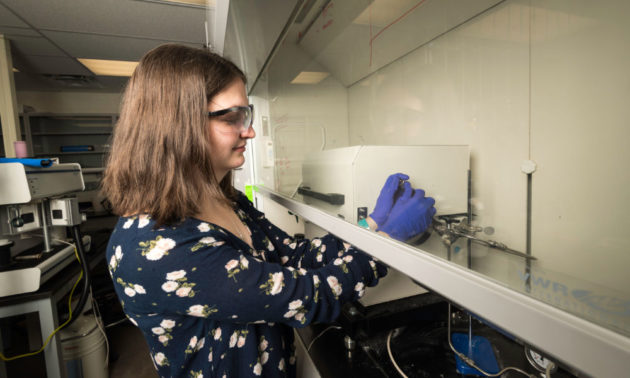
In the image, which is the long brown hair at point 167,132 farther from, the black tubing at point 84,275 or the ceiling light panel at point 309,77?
the black tubing at point 84,275

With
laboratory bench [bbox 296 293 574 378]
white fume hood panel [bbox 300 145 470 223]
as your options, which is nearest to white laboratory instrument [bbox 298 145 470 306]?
white fume hood panel [bbox 300 145 470 223]

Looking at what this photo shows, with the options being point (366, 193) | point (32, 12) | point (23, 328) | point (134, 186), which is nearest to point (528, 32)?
point (366, 193)

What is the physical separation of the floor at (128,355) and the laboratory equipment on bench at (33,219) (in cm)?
85

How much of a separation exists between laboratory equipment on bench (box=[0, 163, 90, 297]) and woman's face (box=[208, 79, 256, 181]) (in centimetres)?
120

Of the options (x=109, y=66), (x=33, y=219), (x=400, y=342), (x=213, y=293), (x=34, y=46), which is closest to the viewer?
(x=213, y=293)

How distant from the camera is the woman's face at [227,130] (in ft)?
2.07

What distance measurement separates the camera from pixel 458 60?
576 mm

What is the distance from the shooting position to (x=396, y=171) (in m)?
0.66

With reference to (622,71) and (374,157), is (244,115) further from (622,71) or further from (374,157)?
(622,71)

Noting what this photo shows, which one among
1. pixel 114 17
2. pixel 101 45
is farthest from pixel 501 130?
pixel 101 45

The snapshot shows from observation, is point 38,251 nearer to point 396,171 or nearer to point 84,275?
point 84,275

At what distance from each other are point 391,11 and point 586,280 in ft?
2.05

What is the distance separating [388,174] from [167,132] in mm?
479

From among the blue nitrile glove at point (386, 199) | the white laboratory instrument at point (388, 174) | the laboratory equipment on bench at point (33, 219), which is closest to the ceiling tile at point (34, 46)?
the laboratory equipment on bench at point (33, 219)
